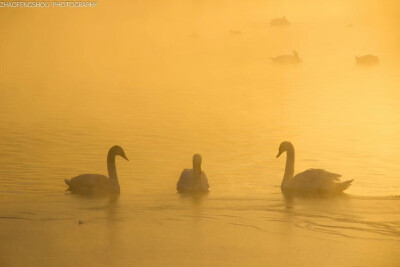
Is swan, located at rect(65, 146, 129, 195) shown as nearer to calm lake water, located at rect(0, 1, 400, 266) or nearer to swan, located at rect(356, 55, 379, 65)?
calm lake water, located at rect(0, 1, 400, 266)

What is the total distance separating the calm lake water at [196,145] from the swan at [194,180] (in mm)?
185

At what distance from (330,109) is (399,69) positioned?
12.4 meters

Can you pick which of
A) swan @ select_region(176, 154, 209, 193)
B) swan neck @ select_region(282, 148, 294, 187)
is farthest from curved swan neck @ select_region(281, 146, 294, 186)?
swan @ select_region(176, 154, 209, 193)

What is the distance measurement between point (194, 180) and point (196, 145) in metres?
3.66

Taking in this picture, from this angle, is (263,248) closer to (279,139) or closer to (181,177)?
(181,177)

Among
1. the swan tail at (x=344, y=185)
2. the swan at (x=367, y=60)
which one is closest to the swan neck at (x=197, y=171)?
the swan tail at (x=344, y=185)

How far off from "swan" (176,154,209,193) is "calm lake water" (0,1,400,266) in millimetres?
185

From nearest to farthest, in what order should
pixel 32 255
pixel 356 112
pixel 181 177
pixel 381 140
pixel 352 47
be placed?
pixel 32 255
pixel 181 177
pixel 381 140
pixel 356 112
pixel 352 47

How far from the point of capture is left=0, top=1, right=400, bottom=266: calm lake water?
10742 mm

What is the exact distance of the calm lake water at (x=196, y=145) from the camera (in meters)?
10.7

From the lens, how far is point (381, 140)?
18.7 metres

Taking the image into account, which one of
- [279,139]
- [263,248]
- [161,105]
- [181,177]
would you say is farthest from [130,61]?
[263,248]

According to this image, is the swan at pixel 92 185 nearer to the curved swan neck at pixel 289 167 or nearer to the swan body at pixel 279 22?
the curved swan neck at pixel 289 167

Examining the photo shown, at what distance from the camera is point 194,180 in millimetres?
14289
